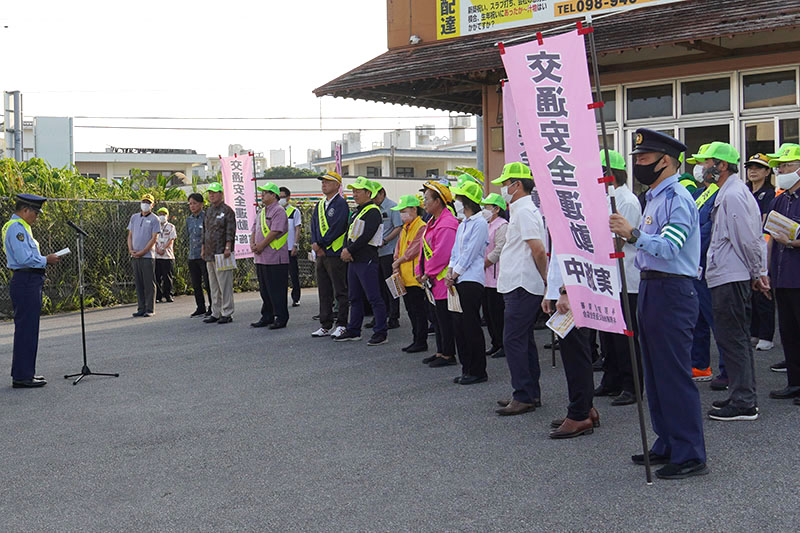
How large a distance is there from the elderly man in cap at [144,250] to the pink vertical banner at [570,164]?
1125 cm

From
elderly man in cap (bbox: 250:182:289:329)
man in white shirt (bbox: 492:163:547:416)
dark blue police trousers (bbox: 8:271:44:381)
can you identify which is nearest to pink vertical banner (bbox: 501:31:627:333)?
man in white shirt (bbox: 492:163:547:416)

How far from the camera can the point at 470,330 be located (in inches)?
315

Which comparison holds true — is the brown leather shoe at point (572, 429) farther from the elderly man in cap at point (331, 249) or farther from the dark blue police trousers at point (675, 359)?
the elderly man in cap at point (331, 249)

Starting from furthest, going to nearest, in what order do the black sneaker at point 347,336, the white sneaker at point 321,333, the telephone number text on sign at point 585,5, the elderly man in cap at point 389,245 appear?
1. the telephone number text on sign at point 585,5
2. the elderly man in cap at point 389,245
3. the white sneaker at point 321,333
4. the black sneaker at point 347,336

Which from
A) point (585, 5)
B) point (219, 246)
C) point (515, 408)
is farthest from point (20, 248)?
point (585, 5)

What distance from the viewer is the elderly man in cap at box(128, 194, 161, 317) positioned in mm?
14969

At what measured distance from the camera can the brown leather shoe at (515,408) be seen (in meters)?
6.83

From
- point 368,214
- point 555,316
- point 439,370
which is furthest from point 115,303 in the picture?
point 555,316

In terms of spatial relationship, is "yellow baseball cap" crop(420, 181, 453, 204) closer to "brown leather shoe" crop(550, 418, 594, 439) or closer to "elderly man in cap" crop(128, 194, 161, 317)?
"brown leather shoe" crop(550, 418, 594, 439)

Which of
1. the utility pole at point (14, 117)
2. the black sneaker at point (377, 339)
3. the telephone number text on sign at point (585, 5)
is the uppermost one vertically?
the utility pole at point (14, 117)

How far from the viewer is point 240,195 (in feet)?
43.5

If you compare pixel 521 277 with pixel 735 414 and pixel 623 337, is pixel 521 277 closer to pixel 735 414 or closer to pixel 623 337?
pixel 623 337

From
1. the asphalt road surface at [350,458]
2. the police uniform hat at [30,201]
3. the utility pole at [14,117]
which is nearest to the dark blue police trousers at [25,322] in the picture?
the asphalt road surface at [350,458]

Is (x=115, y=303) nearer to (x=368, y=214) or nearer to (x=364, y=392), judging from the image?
(x=368, y=214)
